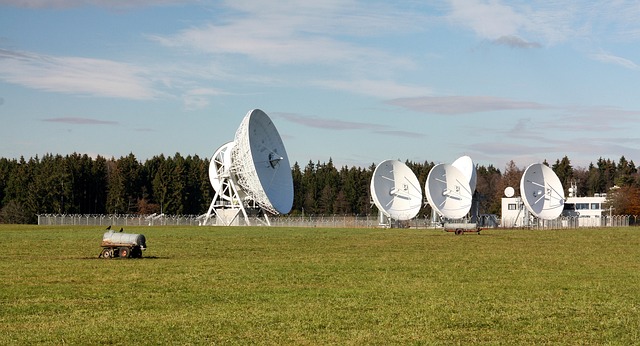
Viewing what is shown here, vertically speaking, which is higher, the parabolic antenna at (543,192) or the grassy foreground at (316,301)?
the parabolic antenna at (543,192)

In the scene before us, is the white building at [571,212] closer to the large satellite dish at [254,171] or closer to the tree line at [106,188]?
the tree line at [106,188]

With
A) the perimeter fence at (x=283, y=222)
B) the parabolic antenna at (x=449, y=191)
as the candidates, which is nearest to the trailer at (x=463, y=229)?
the parabolic antenna at (x=449, y=191)

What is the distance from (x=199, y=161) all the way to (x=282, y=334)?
500ft

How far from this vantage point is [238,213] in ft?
354

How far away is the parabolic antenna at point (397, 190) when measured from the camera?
105637 mm

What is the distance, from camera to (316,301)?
2283 cm

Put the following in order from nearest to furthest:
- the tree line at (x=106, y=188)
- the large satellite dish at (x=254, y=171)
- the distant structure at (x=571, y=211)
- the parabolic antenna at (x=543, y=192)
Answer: the large satellite dish at (x=254, y=171), the parabolic antenna at (x=543, y=192), the distant structure at (x=571, y=211), the tree line at (x=106, y=188)

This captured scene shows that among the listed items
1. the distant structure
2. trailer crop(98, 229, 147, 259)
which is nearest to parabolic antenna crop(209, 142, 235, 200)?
the distant structure

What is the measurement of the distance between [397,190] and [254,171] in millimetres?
19828

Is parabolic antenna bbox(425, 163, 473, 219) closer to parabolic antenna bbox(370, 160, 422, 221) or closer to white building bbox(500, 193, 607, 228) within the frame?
parabolic antenna bbox(370, 160, 422, 221)

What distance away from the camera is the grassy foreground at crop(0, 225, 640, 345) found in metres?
17.5

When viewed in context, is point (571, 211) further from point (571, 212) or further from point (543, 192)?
point (543, 192)

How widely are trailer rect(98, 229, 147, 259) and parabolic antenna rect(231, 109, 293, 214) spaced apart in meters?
54.9

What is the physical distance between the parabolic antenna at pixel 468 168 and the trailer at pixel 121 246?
254 ft
